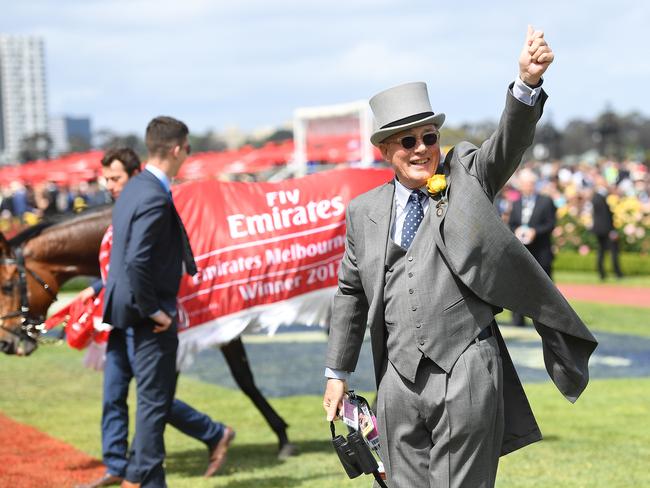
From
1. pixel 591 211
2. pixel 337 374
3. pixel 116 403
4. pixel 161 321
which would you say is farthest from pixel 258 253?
pixel 591 211

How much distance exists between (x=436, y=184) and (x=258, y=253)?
12.6ft

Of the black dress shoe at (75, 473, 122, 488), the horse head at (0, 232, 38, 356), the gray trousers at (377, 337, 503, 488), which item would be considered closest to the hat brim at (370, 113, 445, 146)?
the gray trousers at (377, 337, 503, 488)

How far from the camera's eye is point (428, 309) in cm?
396

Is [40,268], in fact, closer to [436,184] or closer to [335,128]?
[436,184]

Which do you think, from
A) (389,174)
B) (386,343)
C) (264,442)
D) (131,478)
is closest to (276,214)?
(389,174)

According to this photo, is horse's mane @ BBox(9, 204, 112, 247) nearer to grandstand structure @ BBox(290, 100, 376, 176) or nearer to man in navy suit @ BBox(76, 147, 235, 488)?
man in navy suit @ BBox(76, 147, 235, 488)

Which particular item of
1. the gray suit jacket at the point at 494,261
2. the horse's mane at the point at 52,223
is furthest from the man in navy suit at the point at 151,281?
the gray suit jacket at the point at 494,261

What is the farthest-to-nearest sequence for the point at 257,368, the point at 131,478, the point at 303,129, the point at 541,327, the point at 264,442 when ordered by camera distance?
the point at 303,129
the point at 257,368
the point at 264,442
the point at 131,478
the point at 541,327

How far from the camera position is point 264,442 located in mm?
8164

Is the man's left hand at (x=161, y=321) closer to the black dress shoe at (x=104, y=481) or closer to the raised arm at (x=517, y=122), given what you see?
the black dress shoe at (x=104, y=481)

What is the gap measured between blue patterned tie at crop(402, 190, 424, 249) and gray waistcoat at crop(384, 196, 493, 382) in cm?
4

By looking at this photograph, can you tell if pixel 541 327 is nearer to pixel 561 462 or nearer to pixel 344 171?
pixel 561 462

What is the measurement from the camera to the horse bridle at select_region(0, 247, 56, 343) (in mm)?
7188

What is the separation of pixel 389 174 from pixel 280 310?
1.56 m
